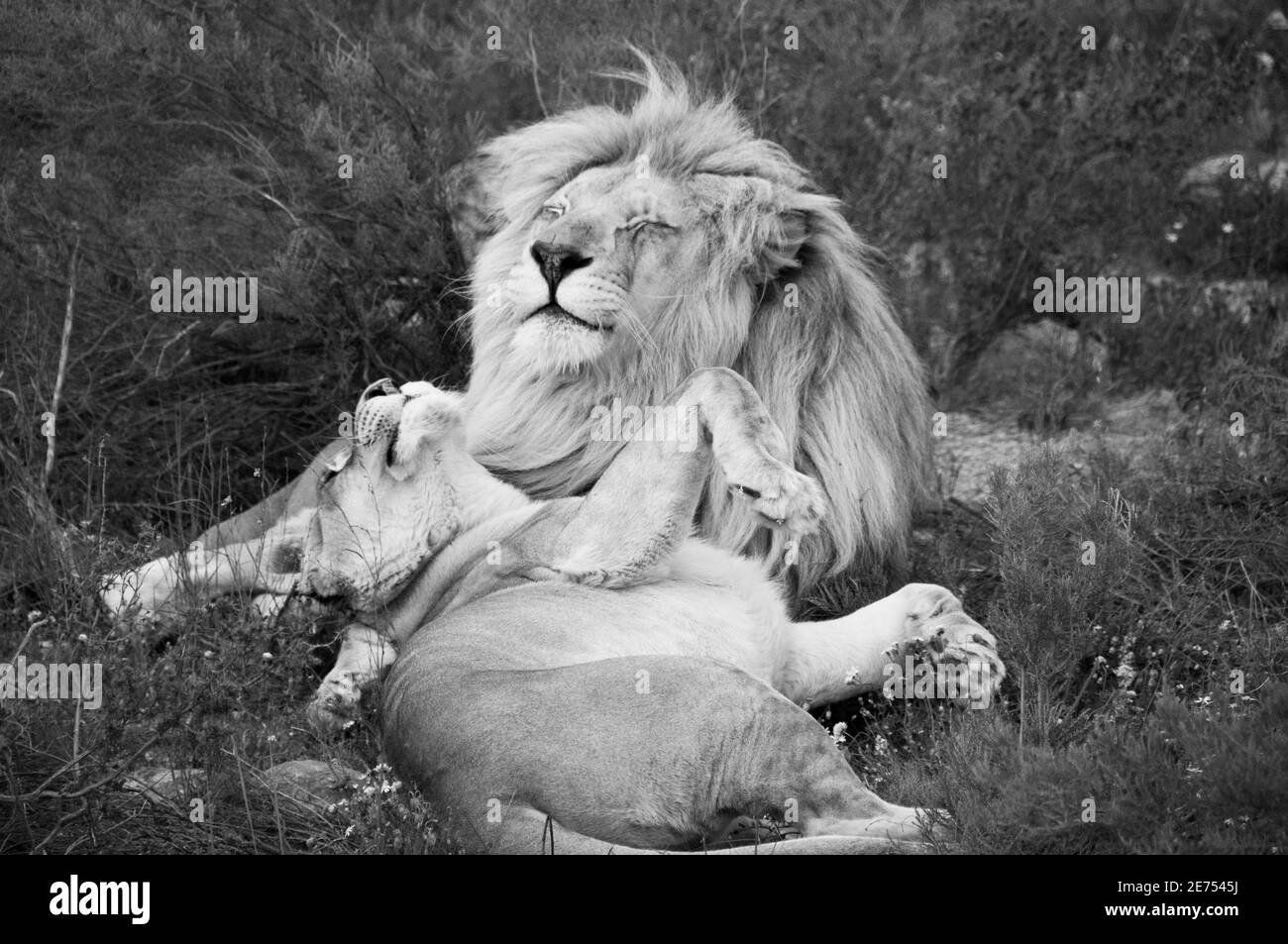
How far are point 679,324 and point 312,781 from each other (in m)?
1.79

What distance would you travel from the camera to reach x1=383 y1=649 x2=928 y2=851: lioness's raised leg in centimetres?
357

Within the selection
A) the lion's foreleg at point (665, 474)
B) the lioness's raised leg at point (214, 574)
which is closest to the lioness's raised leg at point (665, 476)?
the lion's foreleg at point (665, 474)

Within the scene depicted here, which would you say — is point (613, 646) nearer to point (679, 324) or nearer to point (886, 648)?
point (886, 648)

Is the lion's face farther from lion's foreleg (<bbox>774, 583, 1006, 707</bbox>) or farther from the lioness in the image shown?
lion's foreleg (<bbox>774, 583, 1006, 707</bbox>)

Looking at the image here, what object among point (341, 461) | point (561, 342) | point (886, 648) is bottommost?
point (886, 648)

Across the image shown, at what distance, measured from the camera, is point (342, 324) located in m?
6.47

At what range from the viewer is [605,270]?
5.00m

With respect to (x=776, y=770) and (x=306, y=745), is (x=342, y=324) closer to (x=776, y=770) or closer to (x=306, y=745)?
(x=306, y=745)

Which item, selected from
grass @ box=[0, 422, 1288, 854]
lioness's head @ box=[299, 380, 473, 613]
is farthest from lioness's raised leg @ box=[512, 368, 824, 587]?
grass @ box=[0, 422, 1288, 854]

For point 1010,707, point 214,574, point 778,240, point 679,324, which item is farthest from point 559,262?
point 1010,707

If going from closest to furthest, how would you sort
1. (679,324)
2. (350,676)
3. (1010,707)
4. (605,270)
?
(1010,707)
(350,676)
(605,270)
(679,324)

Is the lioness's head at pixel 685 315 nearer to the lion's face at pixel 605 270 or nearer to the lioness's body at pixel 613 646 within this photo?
the lion's face at pixel 605 270

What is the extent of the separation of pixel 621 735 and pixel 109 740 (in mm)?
1284

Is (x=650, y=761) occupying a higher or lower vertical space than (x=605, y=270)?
lower
